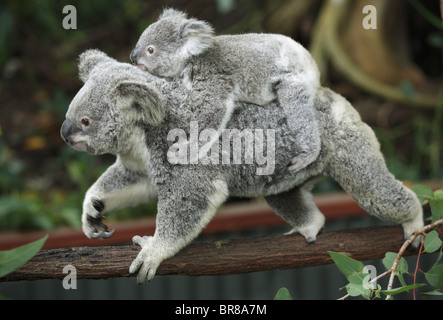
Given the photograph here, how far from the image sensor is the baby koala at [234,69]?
96.8 inches

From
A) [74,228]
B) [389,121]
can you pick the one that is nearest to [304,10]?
[389,121]

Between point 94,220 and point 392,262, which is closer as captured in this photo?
point 392,262

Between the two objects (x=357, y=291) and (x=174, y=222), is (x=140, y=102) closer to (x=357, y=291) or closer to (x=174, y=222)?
(x=174, y=222)

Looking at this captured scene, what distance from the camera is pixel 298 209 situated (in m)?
2.96

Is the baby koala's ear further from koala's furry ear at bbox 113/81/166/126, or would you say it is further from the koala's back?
koala's furry ear at bbox 113/81/166/126

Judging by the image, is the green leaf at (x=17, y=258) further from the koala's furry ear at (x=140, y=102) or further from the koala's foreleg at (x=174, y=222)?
the koala's furry ear at (x=140, y=102)

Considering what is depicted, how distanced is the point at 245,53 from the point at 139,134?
60 cm

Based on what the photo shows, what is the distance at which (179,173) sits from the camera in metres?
2.48

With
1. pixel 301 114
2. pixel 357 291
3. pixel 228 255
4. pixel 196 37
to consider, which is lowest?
pixel 357 291

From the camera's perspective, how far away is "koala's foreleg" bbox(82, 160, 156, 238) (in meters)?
2.71

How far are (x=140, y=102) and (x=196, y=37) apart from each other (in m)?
0.38

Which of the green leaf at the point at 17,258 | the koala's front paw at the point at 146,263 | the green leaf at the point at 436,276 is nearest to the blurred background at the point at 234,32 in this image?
the koala's front paw at the point at 146,263

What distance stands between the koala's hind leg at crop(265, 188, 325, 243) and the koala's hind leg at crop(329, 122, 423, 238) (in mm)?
268

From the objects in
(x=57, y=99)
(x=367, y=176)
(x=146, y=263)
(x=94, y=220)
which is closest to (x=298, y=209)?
(x=367, y=176)
